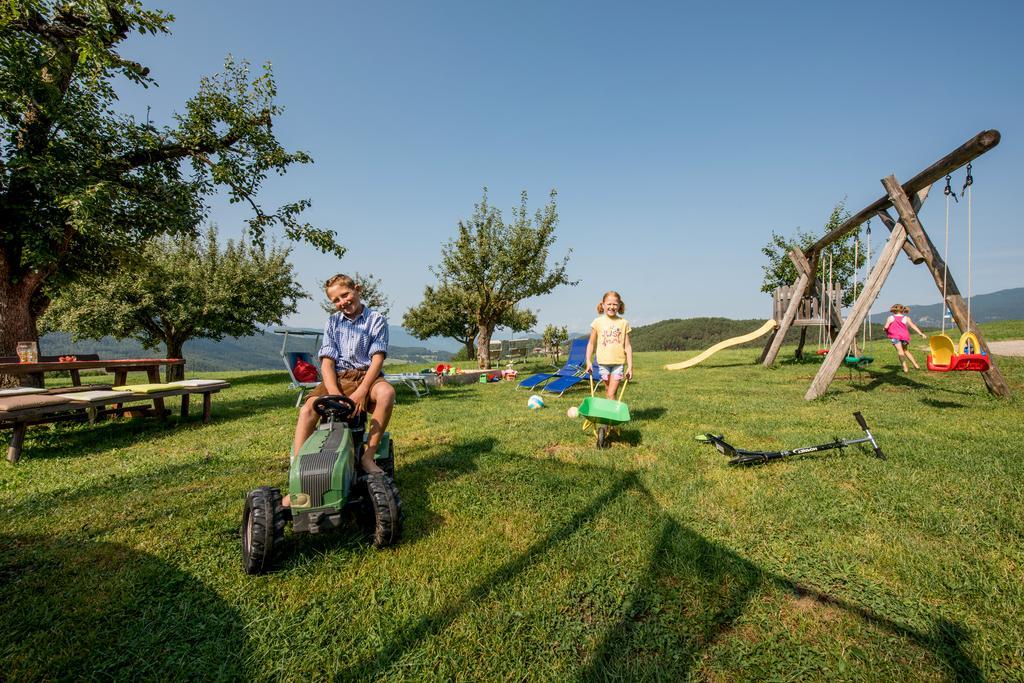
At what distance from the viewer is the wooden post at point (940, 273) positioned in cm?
768

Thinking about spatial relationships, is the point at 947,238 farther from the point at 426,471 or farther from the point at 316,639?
the point at 316,639

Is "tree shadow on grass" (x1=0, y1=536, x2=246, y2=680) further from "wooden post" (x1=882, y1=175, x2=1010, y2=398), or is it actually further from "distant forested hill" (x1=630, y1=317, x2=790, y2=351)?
"distant forested hill" (x1=630, y1=317, x2=790, y2=351)

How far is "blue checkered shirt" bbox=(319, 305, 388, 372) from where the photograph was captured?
13.8 feet

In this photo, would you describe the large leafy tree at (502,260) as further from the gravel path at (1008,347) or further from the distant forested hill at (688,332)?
the distant forested hill at (688,332)

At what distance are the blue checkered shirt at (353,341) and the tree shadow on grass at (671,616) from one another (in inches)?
90.7

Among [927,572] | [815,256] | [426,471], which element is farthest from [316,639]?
[815,256]

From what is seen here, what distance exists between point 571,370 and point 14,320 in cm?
1143

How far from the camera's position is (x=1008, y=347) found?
13523 millimetres

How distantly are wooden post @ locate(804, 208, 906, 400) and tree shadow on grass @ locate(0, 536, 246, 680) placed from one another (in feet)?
32.3

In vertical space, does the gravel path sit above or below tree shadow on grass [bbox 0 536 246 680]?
above

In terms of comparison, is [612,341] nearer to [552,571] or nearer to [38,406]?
[552,571]

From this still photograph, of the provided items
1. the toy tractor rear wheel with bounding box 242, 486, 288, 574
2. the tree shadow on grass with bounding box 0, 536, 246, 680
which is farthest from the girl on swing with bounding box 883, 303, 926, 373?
the tree shadow on grass with bounding box 0, 536, 246, 680

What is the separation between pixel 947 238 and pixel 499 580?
9233mm

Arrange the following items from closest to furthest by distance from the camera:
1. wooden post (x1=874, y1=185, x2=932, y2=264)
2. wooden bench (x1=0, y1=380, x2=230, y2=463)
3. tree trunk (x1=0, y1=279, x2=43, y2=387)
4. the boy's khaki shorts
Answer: the boy's khaki shorts → wooden bench (x1=0, y1=380, x2=230, y2=463) → tree trunk (x1=0, y1=279, x2=43, y2=387) → wooden post (x1=874, y1=185, x2=932, y2=264)
